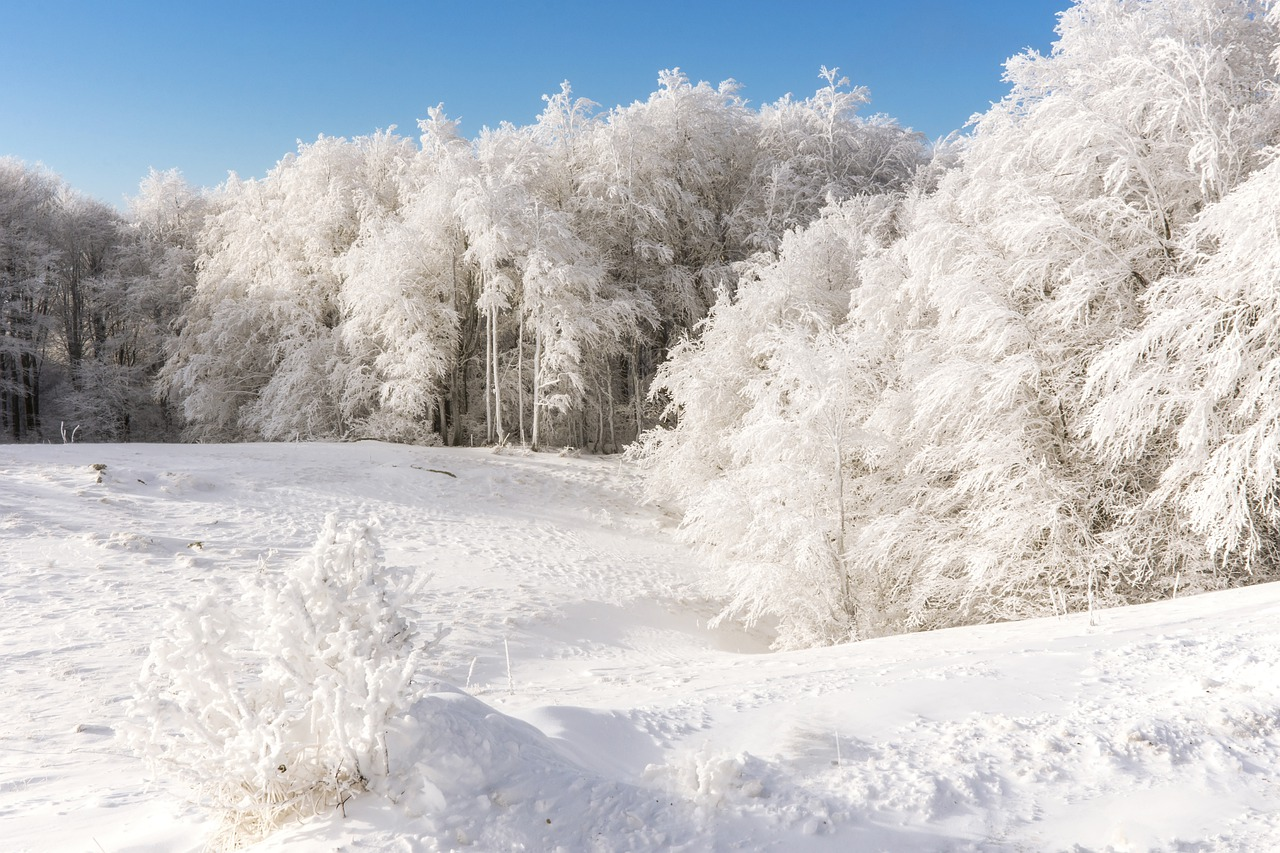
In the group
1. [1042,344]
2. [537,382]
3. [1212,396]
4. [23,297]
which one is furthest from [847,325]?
[23,297]

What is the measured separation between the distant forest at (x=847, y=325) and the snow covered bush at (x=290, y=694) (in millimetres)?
9003

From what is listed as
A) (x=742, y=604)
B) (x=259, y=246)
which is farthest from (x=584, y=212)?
(x=742, y=604)

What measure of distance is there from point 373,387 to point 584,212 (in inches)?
382

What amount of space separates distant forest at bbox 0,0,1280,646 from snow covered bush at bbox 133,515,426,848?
900 cm

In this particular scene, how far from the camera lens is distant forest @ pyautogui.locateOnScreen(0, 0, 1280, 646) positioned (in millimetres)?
10469

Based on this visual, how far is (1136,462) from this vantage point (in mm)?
11070

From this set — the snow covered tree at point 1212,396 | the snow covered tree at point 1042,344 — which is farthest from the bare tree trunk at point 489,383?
the snow covered tree at point 1212,396

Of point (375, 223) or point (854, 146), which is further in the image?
point (854, 146)

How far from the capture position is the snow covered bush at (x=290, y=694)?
117 inches

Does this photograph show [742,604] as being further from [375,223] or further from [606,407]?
[375,223]

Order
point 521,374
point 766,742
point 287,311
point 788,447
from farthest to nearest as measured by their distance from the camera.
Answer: point 287,311
point 521,374
point 788,447
point 766,742

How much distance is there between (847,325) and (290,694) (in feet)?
46.0

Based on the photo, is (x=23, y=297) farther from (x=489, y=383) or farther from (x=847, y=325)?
(x=847, y=325)

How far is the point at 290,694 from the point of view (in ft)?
10.3
